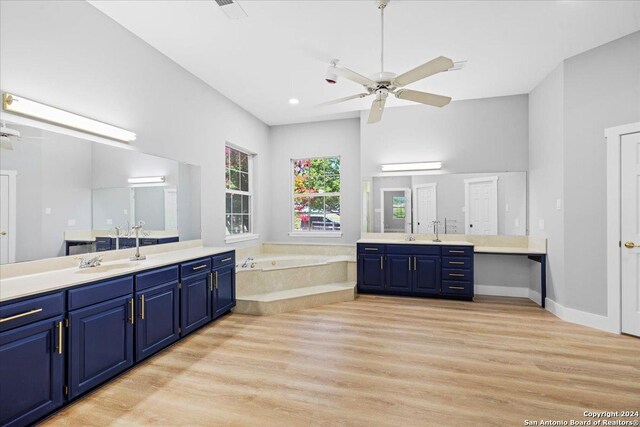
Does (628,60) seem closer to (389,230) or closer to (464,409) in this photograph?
(389,230)

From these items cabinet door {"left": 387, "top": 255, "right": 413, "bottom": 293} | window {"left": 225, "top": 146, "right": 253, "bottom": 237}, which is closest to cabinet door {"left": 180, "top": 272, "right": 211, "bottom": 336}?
window {"left": 225, "top": 146, "right": 253, "bottom": 237}

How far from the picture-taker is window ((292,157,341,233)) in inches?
241

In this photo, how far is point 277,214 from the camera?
6.30 meters

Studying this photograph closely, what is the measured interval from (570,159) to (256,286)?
4250 millimetres

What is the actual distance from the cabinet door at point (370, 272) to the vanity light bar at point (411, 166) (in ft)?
5.03

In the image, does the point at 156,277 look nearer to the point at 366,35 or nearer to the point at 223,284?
the point at 223,284

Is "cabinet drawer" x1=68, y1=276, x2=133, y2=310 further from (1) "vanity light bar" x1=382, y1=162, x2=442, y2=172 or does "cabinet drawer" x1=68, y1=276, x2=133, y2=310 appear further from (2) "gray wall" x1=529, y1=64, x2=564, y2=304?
(2) "gray wall" x1=529, y1=64, x2=564, y2=304

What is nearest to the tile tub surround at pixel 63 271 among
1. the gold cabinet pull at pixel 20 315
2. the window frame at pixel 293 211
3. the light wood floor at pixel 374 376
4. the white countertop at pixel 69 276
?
the white countertop at pixel 69 276

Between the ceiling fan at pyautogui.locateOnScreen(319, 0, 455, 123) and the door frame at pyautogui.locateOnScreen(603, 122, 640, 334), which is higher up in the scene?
the ceiling fan at pyautogui.locateOnScreen(319, 0, 455, 123)

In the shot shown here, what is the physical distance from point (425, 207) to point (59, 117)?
4.71m

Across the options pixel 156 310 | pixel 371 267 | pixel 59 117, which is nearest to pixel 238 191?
pixel 371 267

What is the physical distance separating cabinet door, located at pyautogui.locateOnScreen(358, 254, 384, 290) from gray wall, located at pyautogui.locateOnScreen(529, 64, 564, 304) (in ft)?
7.28

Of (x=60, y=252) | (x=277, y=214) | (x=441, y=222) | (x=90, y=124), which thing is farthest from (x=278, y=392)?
(x=277, y=214)

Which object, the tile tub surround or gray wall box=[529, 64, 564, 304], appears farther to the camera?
gray wall box=[529, 64, 564, 304]
